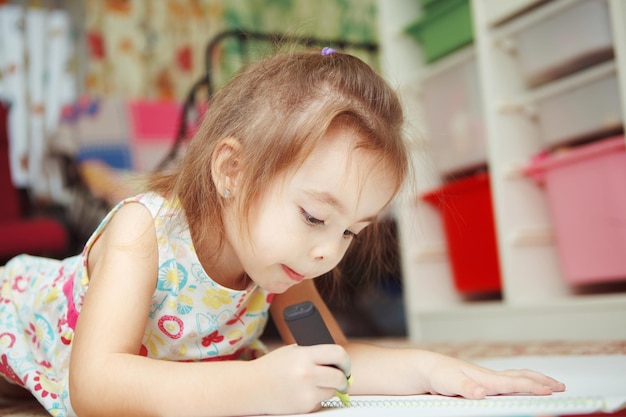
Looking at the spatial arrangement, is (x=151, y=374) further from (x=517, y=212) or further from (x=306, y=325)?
(x=517, y=212)

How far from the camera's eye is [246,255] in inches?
28.9

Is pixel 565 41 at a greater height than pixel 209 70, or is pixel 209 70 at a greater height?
pixel 209 70

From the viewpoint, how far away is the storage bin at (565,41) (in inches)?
58.6

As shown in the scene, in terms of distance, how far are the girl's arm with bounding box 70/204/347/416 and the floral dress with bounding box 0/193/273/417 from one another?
85 millimetres

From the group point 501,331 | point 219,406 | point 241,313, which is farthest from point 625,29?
point 219,406

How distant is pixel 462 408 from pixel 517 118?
1.32 metres

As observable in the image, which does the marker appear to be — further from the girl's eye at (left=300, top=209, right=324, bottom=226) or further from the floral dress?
the floral dress

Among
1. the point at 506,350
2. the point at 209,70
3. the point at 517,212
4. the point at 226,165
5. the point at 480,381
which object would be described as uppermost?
the point at 209,70

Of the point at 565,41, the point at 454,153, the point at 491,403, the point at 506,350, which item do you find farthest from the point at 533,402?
the point at 454,153

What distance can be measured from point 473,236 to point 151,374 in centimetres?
144

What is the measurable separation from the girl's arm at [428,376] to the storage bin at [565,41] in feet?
3.25

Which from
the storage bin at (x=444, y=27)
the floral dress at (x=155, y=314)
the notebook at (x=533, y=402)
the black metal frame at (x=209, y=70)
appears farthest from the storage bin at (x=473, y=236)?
the floral dress at (x=155, y=314)

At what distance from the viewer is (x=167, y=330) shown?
815mm

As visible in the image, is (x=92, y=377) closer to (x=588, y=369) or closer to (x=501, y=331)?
(x=588, y=369)
